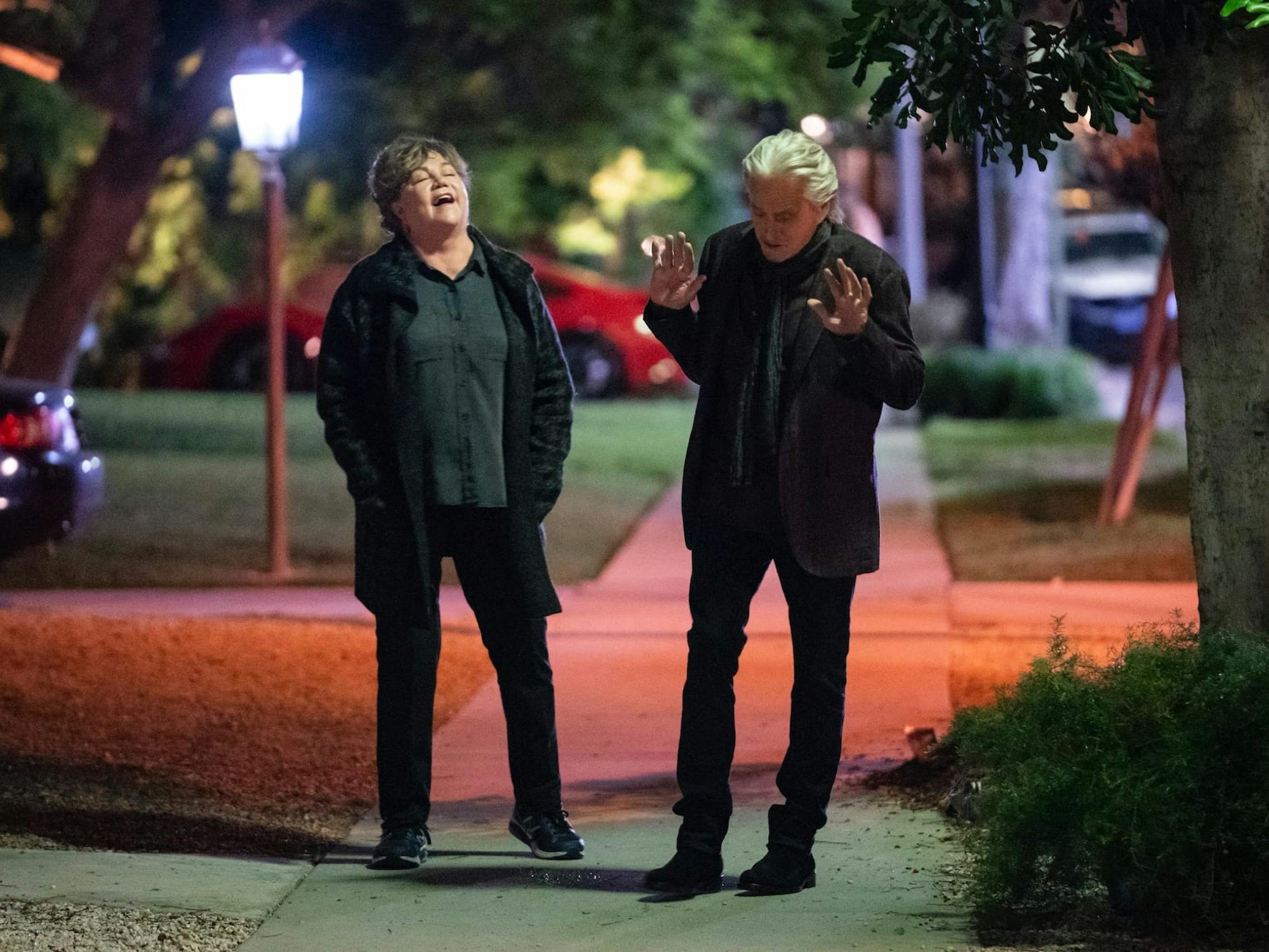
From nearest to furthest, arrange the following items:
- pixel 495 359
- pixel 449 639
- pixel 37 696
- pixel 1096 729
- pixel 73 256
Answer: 1. pixel 1096 729
2. pixel 495 359
3. pixel 37 696
4. pixel 449 639
5. pixel 73 256

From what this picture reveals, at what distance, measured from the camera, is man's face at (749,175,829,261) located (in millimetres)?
5297

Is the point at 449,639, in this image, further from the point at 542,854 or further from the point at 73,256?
the point at 73,256

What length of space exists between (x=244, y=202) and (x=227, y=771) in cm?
2497

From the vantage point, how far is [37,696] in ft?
27.9

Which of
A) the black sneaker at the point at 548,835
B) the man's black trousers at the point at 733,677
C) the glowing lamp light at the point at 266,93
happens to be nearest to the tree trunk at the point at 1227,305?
the man's black trousers at the point at 733,677

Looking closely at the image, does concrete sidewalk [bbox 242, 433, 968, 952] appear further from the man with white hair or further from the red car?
the red car

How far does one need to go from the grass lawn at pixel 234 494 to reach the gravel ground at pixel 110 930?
674 cm

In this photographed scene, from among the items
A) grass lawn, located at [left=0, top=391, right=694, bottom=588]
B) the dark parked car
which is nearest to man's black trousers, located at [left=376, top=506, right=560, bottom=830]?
the dark parked car

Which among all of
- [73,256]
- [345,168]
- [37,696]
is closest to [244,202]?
[345,168]

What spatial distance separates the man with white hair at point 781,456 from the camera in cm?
537

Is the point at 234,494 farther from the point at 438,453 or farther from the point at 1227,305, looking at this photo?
the point at 1227,305

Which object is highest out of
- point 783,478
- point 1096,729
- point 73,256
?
point 73,256

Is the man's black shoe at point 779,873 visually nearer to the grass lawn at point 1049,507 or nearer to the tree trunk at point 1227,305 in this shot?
the tree trunk at point 1227,305

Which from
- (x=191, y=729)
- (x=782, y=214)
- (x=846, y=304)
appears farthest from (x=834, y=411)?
(x=191, y=729)
